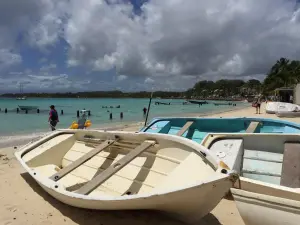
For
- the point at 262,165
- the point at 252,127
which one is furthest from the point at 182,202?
the point at 252,127

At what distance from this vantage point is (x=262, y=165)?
533 cm

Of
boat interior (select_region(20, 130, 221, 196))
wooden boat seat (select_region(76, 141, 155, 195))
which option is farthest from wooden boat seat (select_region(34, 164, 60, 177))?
wooden boat seat (select_region(76, 141, 155, 195))

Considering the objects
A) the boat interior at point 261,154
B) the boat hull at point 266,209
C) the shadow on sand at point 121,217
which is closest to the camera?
the boat hull at point 266,209

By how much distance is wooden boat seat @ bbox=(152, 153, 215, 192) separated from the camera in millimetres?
3967

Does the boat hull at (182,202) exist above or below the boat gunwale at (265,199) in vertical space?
below

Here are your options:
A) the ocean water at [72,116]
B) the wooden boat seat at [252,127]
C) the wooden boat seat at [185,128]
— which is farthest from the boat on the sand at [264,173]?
the ocean water at [72,116]

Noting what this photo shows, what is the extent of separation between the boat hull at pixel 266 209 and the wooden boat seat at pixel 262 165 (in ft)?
6.06

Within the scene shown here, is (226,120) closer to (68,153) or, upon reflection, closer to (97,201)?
(68,153)

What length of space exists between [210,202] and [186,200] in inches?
13.6

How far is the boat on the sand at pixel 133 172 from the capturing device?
11.8 feet

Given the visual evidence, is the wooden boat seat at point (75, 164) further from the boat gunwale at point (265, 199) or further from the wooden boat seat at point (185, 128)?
the boat gunwale at point (265, 199)

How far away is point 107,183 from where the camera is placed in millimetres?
5586

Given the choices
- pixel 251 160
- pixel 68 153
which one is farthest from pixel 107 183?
pixel 251 160

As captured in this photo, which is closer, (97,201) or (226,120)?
(97,201)
